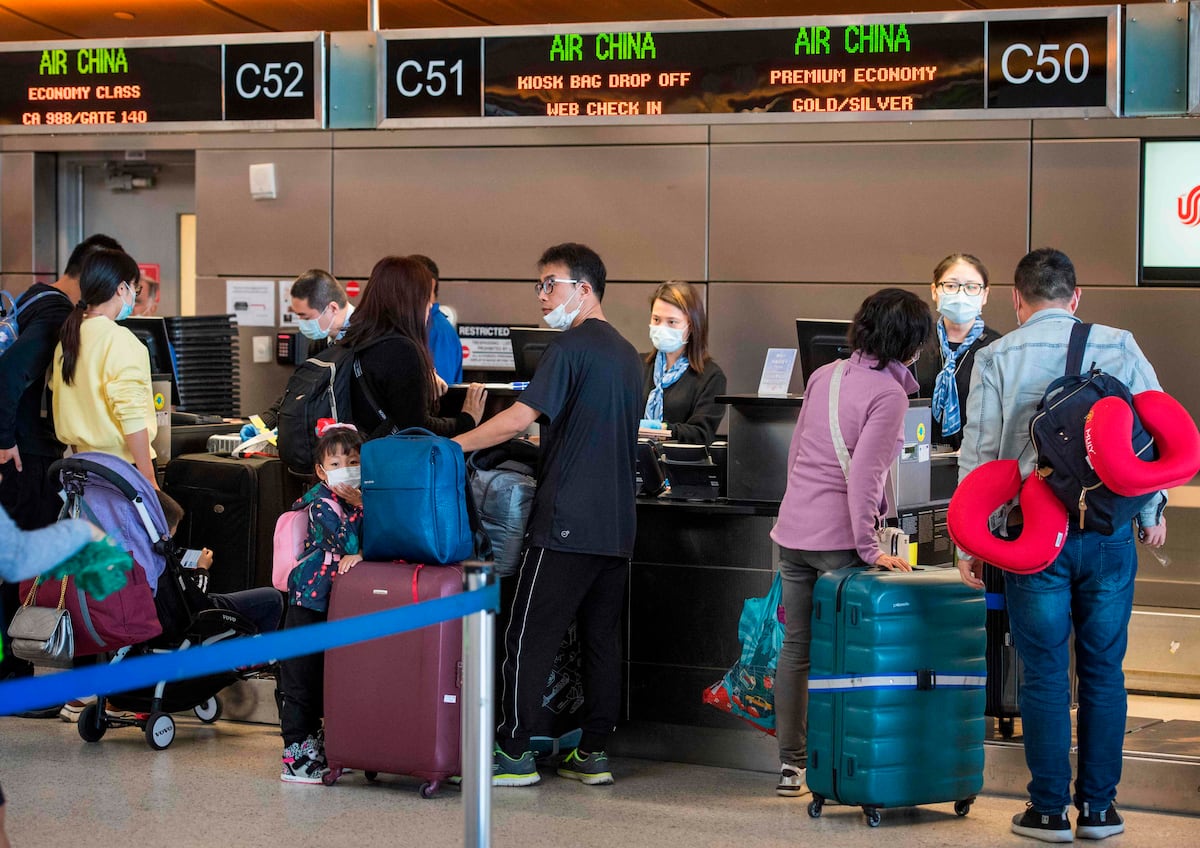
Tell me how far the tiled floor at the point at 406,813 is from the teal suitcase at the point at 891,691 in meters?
0.12

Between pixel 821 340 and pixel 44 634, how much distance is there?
2526mm

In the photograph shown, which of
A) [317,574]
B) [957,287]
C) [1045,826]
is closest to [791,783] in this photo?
[1045,826]

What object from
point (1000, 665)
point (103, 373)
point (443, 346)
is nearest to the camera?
point (1000, 665)

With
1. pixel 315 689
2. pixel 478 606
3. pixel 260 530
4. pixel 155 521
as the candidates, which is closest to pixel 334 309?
pixel 260 530

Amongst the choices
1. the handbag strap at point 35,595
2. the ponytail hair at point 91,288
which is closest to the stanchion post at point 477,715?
the handbag strap at point 35,595

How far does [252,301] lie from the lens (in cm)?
729

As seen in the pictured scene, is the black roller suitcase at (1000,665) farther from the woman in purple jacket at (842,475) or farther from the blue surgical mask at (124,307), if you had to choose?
the blue surgical mask at (124,307)

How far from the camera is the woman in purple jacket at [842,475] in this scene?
3738mm

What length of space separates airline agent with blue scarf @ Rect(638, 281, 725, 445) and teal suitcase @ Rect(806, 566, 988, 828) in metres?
1.91

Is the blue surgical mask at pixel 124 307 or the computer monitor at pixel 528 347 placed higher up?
the blue surgical mask at pixel 124 307

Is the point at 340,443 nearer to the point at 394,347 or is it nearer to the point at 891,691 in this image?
the point at 394,347

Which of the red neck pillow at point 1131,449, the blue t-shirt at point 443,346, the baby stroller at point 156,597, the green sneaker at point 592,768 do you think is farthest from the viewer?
the blue t-shirt at point 443,346

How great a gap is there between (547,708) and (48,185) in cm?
503

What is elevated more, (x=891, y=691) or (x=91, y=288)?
(x=91, y=288)
